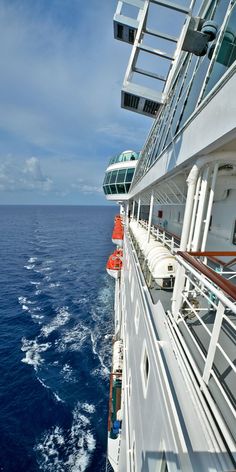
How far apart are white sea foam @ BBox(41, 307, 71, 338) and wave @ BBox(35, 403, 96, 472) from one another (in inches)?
273

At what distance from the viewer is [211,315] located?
13.7 ft

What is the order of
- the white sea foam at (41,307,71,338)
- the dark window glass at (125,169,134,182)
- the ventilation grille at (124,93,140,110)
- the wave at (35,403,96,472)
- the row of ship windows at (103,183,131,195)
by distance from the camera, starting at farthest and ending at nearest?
the row of ship windows at (103,183,131,195)
the dark window glass at (125,169,134,182)
the white sea foam at (41,307,71,338)
the ventilation grille at (124,93,140,110)
the wave at (35,403,96,472)

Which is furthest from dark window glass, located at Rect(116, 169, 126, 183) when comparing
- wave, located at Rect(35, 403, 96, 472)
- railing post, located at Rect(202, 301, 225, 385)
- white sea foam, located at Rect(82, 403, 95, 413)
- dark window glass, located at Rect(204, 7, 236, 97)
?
railing post, located at Rect(202, 301, 225, 385)

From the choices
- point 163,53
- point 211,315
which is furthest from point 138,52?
point 211,315

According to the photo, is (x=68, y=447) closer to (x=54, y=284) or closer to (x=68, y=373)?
(x=68, y=373)

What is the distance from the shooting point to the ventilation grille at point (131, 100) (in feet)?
30.9

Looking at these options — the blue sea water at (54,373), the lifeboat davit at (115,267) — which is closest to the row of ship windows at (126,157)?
the lifeboat davit at (115,267)

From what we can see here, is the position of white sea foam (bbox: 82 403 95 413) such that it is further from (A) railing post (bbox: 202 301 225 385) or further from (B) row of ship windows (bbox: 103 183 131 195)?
(B) row of ship windows (bbox: 103 183 131 195)

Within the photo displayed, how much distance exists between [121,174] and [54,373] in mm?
20310

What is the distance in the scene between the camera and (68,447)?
9812 millimetres

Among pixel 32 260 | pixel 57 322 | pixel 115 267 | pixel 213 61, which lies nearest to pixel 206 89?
pixel 213 61

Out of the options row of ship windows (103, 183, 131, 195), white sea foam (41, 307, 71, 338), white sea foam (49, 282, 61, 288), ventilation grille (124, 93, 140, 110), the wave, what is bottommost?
the wave

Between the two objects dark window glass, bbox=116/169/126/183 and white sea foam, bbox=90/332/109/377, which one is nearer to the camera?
white sea foam, bbox=90/332/109/377

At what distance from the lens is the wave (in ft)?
30.1
